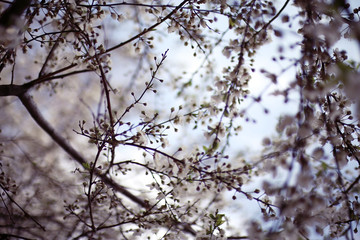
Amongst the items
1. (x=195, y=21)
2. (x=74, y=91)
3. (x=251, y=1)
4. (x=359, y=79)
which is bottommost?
(x=359, y=79)

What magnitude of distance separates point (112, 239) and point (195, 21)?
260cm

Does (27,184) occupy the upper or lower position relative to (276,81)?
upper

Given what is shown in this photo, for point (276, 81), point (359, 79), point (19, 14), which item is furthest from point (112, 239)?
point (359, 79)

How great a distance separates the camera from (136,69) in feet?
12.6

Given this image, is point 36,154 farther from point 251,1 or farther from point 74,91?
point 251,1

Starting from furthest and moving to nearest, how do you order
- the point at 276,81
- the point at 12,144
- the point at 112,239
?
the point at 12,144 < the point at 112,239 < the point at 276,81

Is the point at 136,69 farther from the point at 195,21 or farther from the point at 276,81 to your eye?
the point at 276,81

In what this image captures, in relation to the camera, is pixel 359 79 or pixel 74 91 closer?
pixel 359 79

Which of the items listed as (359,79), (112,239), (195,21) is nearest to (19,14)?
(195,21)

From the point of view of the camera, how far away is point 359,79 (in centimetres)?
73

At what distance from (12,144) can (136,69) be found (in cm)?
192

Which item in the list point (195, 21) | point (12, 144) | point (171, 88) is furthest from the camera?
point (171, 88)

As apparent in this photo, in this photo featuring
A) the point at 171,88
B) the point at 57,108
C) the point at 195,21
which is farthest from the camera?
the point at 57,108

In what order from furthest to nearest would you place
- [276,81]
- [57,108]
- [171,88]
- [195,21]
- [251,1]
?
[57,108] → [171,88] → [195,21] → [251,1] → [276,81]
